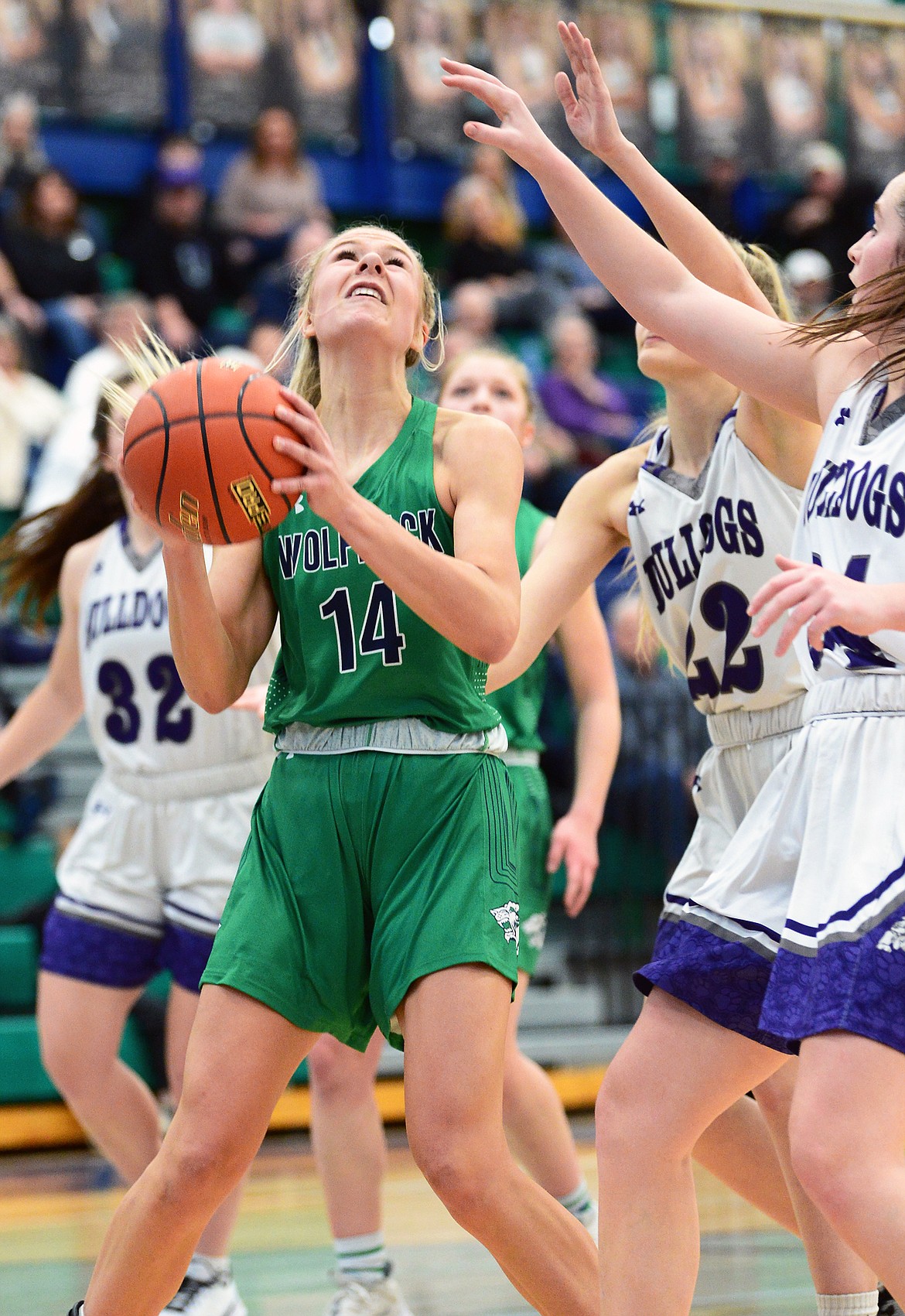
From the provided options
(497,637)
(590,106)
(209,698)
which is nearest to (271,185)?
(590,106)

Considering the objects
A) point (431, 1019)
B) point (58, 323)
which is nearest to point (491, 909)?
point (431, 1019)

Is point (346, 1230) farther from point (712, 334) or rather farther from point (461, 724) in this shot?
point (712, 334)

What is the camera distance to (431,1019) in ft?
8.56

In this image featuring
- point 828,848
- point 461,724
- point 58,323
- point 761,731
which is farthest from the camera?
point 58,323

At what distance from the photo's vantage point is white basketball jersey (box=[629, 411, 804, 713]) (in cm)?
321

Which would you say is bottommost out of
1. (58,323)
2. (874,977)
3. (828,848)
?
(874,977)

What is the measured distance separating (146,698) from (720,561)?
162cm

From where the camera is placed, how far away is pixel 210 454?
8.39 ft

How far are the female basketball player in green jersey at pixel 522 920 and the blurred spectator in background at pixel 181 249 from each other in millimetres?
6887

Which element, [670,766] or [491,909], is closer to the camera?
[491,909]

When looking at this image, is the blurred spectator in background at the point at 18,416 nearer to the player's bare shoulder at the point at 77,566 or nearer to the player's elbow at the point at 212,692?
the player's bare shoulder at the point at 77,566

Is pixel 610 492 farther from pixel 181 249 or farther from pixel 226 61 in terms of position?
pixel 226 61

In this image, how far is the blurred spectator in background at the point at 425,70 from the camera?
45.4 ft

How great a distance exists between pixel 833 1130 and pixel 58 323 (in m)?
9.15
